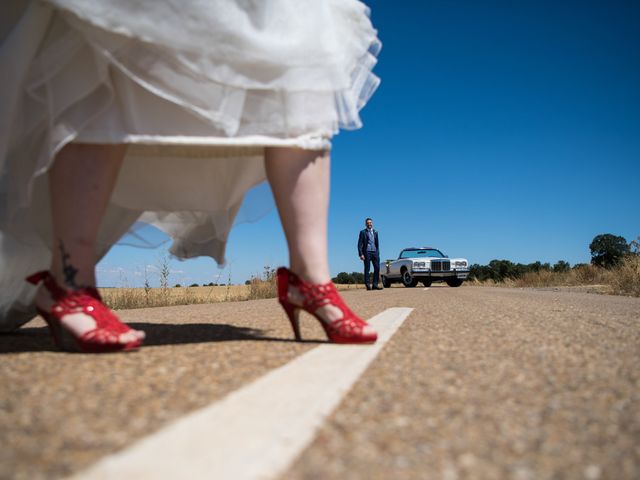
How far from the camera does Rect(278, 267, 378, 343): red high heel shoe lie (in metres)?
2.05

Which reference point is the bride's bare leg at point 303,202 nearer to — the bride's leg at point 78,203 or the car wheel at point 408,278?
the bride's leg at point 78,203

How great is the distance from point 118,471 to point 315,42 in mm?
1629

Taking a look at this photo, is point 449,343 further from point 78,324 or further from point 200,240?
point 200,240

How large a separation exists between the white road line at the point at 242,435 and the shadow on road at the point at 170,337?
2.94 feet

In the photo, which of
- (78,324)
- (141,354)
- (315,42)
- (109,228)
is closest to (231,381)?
(141,354)

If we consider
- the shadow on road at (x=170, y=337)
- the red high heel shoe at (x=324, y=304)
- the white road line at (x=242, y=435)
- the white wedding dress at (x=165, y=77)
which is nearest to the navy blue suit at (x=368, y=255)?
the shadow on road at (x=170, y=337)

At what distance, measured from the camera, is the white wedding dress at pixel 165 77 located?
1.79m

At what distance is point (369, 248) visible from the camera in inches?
670

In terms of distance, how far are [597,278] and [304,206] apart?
18.4 metres

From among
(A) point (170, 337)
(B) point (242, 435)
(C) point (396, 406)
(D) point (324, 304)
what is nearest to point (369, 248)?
(A) point (170, 337)

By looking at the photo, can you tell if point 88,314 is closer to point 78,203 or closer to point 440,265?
point 78,203

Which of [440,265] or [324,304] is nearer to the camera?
[324,304]

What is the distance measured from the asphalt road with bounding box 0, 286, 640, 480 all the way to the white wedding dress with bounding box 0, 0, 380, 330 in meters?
0.75

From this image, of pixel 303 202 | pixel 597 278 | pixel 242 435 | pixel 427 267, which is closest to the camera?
pixel 242 435
